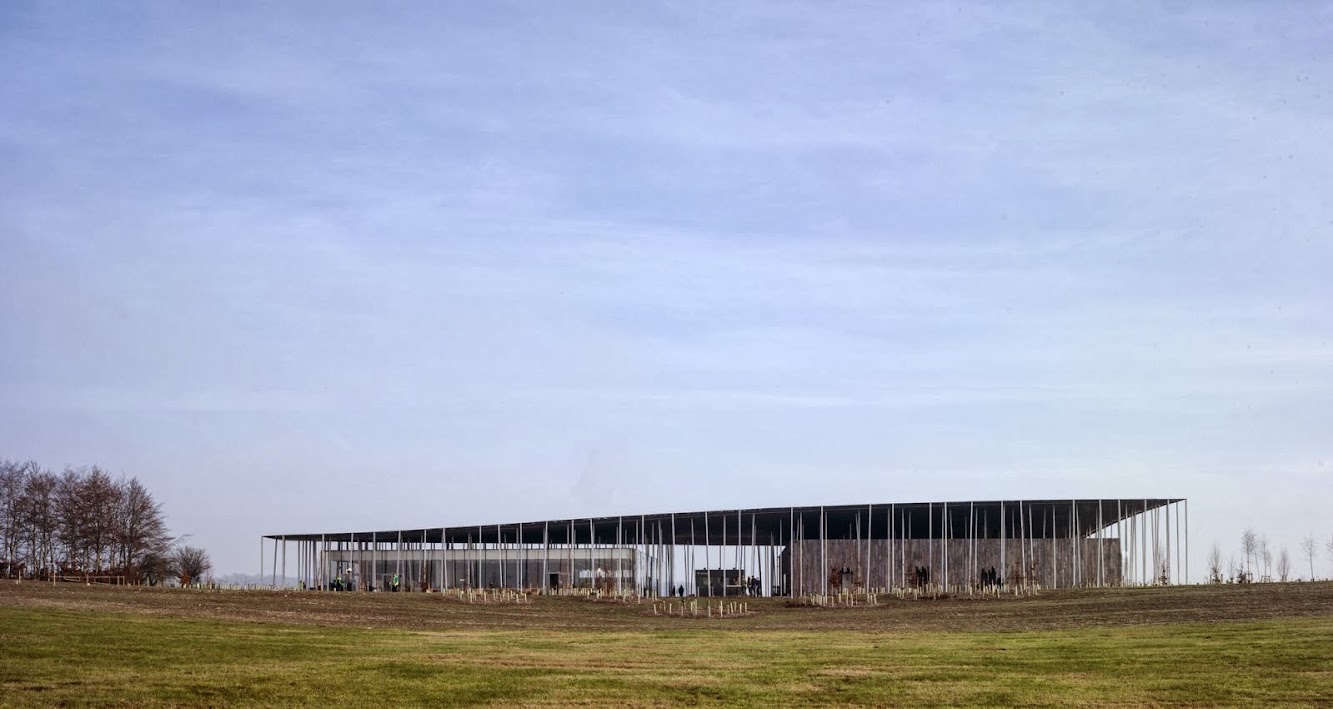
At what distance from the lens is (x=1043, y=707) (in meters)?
19.6

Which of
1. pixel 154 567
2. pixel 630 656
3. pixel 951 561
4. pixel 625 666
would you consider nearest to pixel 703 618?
pixel 630 656

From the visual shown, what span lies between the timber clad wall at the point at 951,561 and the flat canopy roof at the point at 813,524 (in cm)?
94

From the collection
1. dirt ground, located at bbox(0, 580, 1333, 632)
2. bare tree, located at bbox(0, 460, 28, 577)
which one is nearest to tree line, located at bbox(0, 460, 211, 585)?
bare tree, located at bbox(0, 460, 28, 577)

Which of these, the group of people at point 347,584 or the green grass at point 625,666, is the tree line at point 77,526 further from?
the green grass at point 625,666

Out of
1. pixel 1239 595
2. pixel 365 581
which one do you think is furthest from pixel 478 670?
pixel 365 581

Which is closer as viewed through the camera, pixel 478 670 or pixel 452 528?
pixel 478 670

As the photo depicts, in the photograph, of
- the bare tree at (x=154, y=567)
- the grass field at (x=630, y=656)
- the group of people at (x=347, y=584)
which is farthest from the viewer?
the bare tree at (x=154, y=567)

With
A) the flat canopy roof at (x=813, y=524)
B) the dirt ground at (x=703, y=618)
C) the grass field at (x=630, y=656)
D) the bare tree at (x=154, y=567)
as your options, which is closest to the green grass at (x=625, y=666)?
the grass field at (x=630, y=656)

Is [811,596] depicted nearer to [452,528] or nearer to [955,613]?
[955,613]

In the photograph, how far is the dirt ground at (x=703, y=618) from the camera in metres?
36.3

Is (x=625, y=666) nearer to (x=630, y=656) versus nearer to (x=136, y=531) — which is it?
(x=630, y=656)

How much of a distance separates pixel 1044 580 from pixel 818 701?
55.0 m

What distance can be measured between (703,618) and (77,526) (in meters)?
41.6

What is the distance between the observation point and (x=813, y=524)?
260ft
